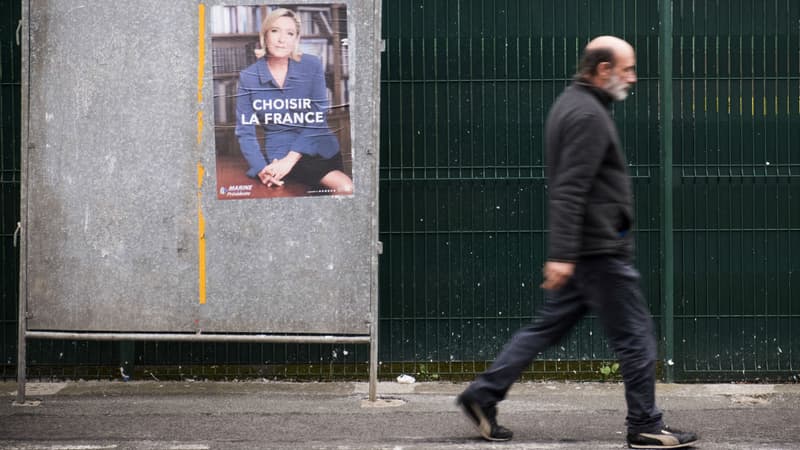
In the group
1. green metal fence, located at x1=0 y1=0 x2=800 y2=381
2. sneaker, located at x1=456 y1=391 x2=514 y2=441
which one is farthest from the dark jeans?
green metal fence, located at x1=0 y1=0 x2=800 y2=381

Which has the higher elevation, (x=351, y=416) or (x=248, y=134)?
(x=248, y=134)

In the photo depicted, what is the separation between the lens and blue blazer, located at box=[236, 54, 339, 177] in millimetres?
7285

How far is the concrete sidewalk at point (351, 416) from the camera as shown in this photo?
6254 millimetres

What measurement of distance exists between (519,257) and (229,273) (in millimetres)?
1941

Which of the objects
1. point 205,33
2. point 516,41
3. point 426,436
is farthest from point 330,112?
point 426,436

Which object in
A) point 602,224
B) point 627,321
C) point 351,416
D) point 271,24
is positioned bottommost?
point 351,416

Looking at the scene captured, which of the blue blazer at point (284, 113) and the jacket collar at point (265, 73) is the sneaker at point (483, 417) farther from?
the jacket collar at point (265, 73)

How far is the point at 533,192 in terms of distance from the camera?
8094 millimetres

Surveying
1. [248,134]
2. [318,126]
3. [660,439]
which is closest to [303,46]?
[318,126]

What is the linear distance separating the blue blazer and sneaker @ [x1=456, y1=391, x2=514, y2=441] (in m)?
1.89

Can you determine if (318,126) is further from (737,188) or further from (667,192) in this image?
(737,188)

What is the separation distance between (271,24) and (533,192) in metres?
2.06

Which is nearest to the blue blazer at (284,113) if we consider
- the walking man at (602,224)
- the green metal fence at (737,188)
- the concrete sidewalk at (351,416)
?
the concrete sidewalk at (351,416)

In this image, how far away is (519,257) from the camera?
811cm
